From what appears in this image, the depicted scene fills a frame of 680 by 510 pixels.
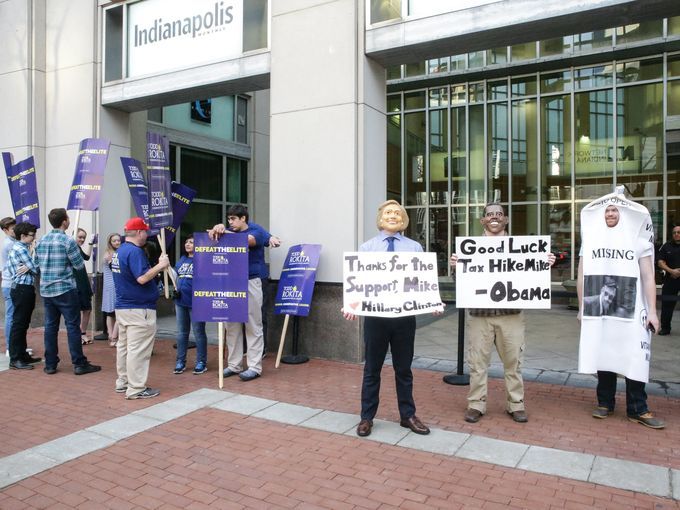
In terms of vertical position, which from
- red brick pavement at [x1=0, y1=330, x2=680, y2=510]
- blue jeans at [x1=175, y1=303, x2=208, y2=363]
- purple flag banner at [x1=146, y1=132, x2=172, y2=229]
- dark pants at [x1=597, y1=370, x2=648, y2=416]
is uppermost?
purple flag banner at [x1=146, y1=132, x2=172, y2=229]

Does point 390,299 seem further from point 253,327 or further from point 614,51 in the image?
point 614,51

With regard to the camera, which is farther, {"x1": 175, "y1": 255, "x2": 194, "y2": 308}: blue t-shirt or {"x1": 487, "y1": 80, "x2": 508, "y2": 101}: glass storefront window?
{"x1": 487, "y1": 80, "x2": 508, "y2": 101}: glass storefront window

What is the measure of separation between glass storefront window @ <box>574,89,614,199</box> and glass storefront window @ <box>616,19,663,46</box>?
139 cm

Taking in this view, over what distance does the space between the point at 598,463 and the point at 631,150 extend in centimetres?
1345

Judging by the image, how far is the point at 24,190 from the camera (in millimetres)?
8914

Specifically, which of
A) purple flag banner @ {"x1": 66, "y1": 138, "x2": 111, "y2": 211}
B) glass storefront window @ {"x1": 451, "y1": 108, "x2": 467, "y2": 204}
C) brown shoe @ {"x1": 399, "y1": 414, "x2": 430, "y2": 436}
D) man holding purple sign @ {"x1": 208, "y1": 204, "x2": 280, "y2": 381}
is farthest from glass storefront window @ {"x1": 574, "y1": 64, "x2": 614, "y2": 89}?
brown shoe @ {"x1": 399, "y1": 414, "x2": 430, "y2": 436}

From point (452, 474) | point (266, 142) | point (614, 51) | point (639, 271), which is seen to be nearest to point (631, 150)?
point (614, 51)

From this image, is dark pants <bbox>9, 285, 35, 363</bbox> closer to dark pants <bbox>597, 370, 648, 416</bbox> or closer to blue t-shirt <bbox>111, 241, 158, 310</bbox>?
blue t-shirt <bbox>111, 241, 158, 310</bbox>

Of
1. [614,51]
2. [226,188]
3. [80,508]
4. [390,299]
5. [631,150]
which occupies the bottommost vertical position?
[80,508]

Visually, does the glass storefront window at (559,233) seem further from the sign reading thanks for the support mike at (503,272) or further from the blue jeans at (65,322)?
the blue jeans at (65,322)

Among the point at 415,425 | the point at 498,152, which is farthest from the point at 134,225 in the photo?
the point at 498,152

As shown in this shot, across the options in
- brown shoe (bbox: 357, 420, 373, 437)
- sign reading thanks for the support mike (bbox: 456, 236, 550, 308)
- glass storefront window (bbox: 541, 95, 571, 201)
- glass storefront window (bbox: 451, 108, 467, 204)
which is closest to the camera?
brown shoe (bbox: 357, 420, 373, 437)

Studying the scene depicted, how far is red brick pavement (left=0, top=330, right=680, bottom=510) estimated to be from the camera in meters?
3.56

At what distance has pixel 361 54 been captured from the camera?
7305mm
